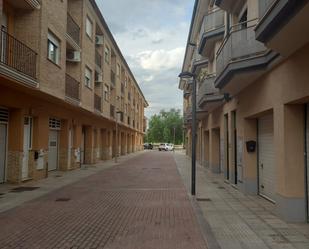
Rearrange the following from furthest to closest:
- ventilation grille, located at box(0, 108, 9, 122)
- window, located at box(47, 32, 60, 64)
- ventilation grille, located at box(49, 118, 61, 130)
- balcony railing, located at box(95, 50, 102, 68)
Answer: balcony railing, located at box(95, 50, 102, 68), ventilation grille, located at box(49, 118, 61, 130), window, located at box(47, 32, 60, 64), ventilation grille, located at box(0, 108, 9, 122)

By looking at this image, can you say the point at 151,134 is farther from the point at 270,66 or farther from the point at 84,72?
the point at 270,66

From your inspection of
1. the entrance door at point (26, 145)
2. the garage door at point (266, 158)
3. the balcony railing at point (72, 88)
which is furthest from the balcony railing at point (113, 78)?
the garage door at point (266, 158)

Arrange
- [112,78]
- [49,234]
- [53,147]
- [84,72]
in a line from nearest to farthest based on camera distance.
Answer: [49,234]
[53,147]
[84,72]
[112,78]

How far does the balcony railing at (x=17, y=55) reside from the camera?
13.6m

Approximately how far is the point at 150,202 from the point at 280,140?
168 inches

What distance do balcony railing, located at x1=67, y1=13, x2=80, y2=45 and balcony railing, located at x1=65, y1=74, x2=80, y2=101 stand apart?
220cm

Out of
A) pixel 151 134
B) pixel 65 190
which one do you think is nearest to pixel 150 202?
pixel 65 190

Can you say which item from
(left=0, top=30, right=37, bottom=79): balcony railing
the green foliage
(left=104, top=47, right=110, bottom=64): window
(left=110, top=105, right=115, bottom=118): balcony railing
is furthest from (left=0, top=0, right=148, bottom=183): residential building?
the green foliage

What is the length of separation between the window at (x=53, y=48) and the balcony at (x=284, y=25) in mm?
11458

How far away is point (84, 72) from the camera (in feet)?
78.9

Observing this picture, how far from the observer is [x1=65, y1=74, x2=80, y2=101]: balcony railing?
796 inches

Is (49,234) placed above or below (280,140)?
below

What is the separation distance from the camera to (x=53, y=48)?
18.3m

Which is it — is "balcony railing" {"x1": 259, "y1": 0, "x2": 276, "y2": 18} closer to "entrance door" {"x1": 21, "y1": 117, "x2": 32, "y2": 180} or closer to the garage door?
the garage door
